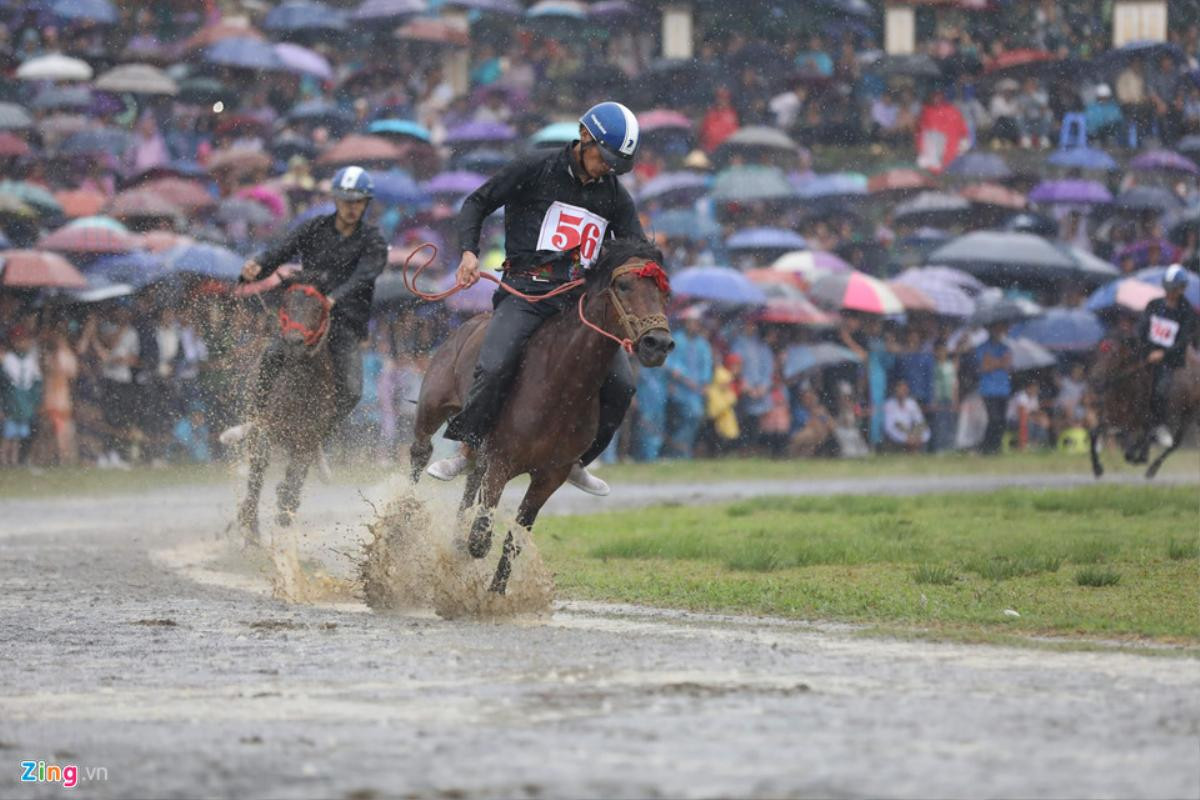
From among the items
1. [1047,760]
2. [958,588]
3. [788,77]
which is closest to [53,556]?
[958,588]

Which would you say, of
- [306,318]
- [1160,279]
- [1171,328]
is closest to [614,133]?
[306,318]

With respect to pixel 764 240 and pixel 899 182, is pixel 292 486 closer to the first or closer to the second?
pixel 764 240

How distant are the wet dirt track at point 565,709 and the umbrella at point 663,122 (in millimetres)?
22584

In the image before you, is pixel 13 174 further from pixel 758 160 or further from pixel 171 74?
pixel 758 160

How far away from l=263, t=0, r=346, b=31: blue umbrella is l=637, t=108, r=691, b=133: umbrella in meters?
5.43

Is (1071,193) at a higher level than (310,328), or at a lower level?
lower

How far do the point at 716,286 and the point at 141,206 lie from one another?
25.3 ft

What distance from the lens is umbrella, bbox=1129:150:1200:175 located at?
34656mm

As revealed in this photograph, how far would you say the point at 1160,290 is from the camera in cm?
3108

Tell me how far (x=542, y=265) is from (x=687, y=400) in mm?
17323

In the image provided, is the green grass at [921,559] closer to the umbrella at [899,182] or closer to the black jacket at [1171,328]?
the black jacket at [1171,328]

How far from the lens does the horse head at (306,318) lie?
15695mm

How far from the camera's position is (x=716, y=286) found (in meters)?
28.7

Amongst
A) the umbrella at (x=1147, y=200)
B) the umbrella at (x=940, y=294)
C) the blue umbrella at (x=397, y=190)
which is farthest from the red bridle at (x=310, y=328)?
the umbrella at (x=1147, y=200)
